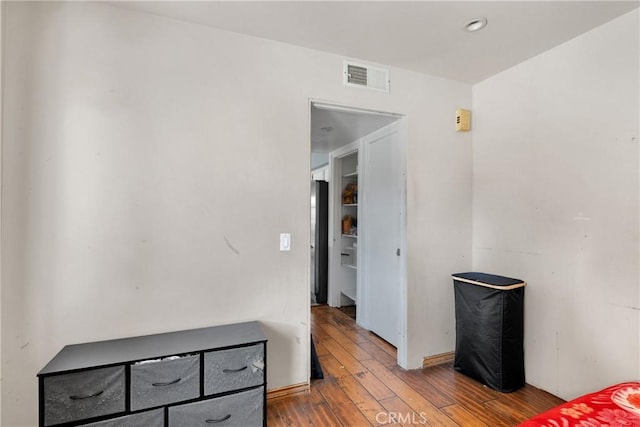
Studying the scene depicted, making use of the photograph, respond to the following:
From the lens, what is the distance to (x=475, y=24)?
195cm

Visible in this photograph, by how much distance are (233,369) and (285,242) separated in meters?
0.88

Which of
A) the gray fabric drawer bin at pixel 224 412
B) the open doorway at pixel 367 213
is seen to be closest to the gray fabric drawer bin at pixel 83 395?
the gray fabric drawer bin at pixel 224 412

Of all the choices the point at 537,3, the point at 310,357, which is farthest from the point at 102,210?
the point at 537,3

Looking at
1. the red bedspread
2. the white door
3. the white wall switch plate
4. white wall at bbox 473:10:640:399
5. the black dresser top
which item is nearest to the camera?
the red bedspread

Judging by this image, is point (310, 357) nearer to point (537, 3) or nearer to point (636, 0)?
point (537, 3)


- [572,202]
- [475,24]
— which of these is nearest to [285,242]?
[475,24]

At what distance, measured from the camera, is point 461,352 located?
2520 millimetres

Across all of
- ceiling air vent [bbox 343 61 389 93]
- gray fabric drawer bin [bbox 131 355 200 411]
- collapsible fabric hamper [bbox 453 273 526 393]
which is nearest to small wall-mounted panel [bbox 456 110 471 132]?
ceiling air vent [bbox 343 61 389 93]

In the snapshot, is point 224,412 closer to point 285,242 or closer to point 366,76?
point 285,242

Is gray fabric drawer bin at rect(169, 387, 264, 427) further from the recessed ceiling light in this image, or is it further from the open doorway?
the recessed ceiling light

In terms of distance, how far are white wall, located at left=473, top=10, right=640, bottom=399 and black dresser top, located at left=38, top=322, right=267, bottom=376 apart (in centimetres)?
216

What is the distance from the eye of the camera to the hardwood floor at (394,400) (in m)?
1.94

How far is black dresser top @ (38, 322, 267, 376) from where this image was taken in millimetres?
1521

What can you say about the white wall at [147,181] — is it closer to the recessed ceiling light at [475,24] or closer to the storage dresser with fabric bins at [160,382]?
the storage dresser with fabric bins at [160,382]
